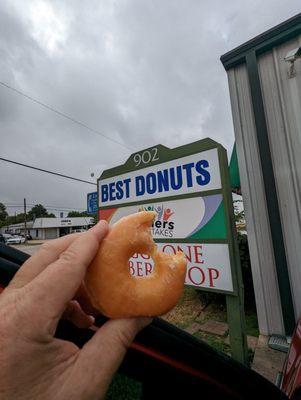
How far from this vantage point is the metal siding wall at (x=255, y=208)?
3295mm

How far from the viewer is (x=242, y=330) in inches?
88.7

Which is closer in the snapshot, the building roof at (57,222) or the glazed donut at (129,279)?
the glazed donut at (129,279)

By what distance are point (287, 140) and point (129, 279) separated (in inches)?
134

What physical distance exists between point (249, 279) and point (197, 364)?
12.9ft

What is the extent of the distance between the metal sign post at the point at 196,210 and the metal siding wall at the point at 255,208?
1239 mm

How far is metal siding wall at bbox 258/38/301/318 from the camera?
3.18 m

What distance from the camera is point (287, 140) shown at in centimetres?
332

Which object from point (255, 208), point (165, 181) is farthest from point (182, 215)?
point (255, 208)

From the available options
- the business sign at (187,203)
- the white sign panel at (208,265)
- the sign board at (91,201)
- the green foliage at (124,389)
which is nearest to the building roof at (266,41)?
the business sign at (187,203)

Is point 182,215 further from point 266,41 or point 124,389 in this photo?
point 266,41

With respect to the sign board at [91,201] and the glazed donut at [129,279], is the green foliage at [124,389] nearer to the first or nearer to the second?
the glazed donut at [129,279]

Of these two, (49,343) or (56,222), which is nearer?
(49,343)

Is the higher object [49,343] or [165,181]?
[165,181]

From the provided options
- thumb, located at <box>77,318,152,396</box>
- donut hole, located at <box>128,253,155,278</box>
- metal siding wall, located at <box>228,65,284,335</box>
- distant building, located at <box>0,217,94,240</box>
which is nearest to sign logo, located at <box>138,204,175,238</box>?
donut hole, located at <box>128,253,155,278</box>
